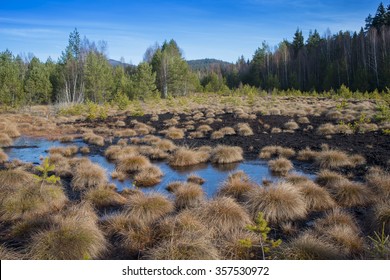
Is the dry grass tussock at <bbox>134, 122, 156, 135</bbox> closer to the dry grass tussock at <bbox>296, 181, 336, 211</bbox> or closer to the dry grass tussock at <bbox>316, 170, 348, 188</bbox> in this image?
the dry grass tussock at <bbox>316, 170, 348, 188</bbox>

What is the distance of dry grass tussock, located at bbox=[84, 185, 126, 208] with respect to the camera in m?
9.10

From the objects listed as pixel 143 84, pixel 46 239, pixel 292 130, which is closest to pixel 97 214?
pixel 46 239

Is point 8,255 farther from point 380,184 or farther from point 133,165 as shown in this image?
point 380,184

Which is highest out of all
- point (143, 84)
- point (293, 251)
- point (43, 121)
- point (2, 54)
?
point (2, 54)

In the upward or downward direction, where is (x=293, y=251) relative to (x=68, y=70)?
downward

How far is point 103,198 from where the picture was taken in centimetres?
923

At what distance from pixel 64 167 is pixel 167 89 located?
47121mm

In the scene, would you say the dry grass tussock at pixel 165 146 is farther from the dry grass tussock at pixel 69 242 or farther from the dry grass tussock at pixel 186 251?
the dry grass tussock at pixel 186 251

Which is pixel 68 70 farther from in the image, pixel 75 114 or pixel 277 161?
pixel 277 161

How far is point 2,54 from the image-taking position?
5597 cm

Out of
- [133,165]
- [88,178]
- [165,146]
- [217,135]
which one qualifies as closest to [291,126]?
[217,135]

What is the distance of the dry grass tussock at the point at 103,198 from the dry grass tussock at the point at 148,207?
1045mm

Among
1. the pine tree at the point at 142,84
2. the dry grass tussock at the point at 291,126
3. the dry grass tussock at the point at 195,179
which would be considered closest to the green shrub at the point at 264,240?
the dry grass tussock at the point at 195,179

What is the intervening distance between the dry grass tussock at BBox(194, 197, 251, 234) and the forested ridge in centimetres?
3156
